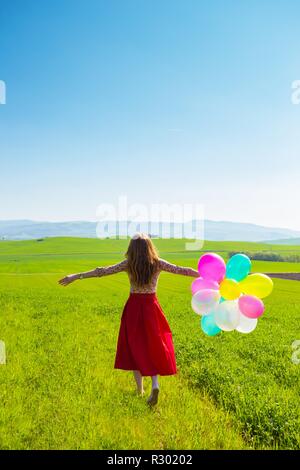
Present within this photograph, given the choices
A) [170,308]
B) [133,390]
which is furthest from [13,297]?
[133,390]

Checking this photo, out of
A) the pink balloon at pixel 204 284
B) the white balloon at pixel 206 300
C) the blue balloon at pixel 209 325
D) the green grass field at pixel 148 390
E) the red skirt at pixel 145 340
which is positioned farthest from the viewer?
the blue balloon at pixel 209 325

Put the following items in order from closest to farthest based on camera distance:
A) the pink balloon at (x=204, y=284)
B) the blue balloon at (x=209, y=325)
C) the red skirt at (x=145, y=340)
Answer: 1. the red skirt at (x=145, y=340)
2. the pink balloon at (x=204, y=284)
3. the blue balloon at (x=209, y=325)

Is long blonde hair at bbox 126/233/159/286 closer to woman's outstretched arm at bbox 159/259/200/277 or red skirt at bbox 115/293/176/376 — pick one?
woman's outstretched arm at bbox 159/259/200/277

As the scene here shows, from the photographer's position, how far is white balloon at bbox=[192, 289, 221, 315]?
6.88 m

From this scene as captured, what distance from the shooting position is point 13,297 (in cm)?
2447

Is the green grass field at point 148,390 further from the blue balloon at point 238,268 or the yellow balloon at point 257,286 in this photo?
the blue balloon at point 238,268

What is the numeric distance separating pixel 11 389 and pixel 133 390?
Result: 77.8 inches

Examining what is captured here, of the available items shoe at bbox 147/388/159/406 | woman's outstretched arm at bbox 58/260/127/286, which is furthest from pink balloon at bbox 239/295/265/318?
woman's outstretched arm at bbox 58/260/127/286

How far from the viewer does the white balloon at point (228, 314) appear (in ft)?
22.6

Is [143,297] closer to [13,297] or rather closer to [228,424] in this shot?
[228,424]

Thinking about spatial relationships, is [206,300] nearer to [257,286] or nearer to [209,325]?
[209,325]

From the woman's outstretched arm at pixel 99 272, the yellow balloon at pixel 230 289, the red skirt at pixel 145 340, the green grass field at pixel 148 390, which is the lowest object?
the green grass field at pixel 148 390

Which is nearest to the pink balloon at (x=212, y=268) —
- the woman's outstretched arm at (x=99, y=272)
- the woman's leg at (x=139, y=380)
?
the woman's outstretched arm at (x=99, y=272)

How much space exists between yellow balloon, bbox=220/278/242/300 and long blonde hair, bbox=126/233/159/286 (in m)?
1.10
